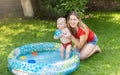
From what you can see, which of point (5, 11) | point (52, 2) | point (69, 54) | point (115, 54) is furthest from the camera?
point (5, 11)

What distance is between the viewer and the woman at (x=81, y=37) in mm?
5391

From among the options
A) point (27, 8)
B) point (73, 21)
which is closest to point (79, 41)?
point (73, 21)

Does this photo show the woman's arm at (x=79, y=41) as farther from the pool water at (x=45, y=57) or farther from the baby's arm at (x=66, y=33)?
the pool water at (x=45, y=57)

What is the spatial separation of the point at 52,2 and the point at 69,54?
11.3 ft

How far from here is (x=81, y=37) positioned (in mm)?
5496

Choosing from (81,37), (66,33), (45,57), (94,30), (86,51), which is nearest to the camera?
(66,33)

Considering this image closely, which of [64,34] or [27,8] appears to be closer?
[64,34]

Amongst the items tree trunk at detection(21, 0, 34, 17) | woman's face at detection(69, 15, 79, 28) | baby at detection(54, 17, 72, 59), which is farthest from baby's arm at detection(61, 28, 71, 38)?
tree trunk at detection(21, 0, 34, 17)

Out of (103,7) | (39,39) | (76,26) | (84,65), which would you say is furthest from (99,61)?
(103,7)

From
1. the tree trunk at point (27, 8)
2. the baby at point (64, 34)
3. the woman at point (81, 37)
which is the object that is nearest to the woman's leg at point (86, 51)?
the woman at point (81, 37)

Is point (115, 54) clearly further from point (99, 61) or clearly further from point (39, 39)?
point (39, 39)

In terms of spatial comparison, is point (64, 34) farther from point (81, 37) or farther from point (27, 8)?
point (27, 8)

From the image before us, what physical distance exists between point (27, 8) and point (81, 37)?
3.69 m

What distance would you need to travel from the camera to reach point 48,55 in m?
6.04
